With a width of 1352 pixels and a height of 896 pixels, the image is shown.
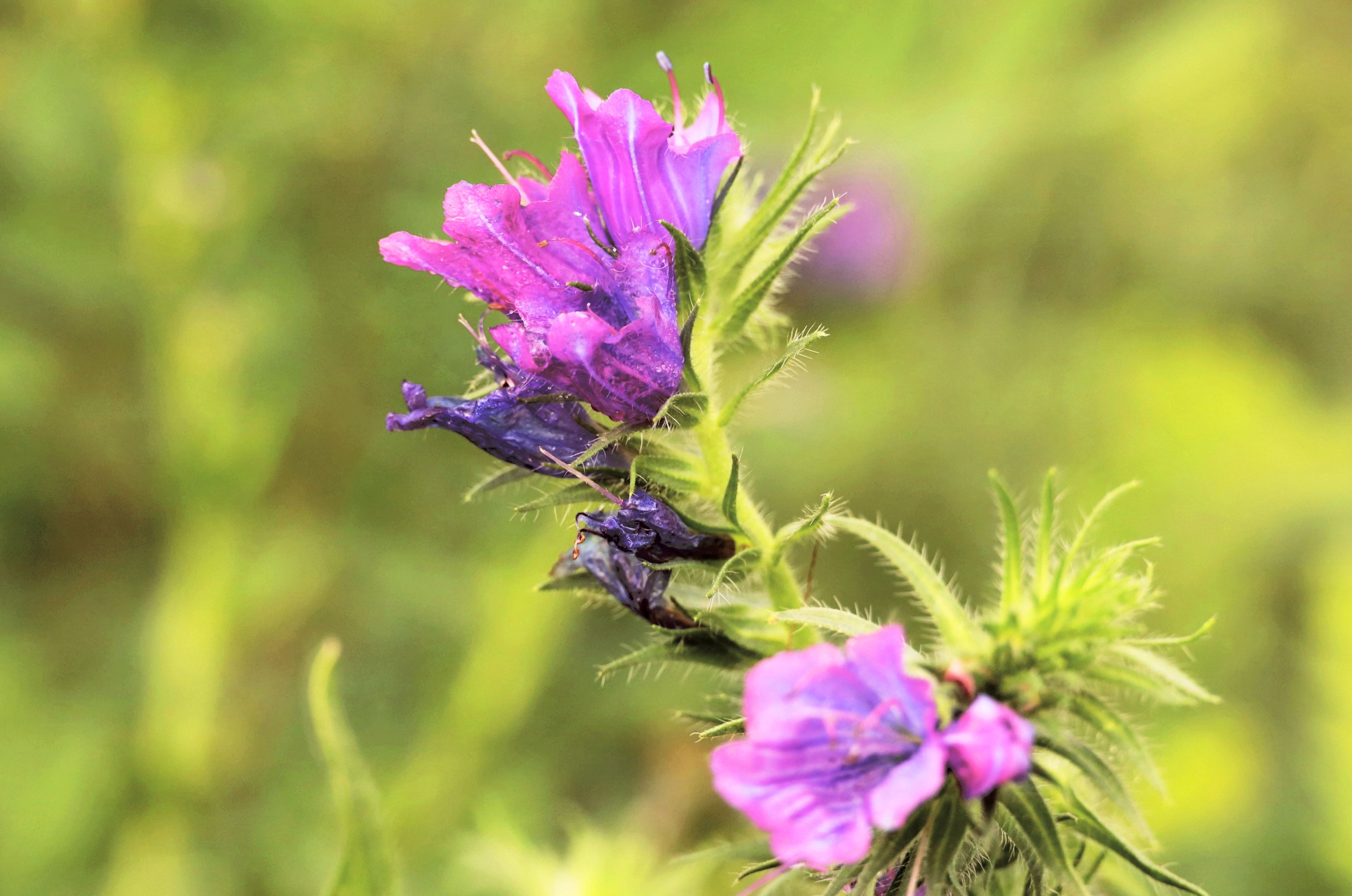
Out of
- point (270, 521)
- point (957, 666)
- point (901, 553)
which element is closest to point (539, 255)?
point (901, 553)

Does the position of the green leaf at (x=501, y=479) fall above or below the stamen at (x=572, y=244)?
below

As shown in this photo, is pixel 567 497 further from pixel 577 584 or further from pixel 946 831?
pixel 946 831

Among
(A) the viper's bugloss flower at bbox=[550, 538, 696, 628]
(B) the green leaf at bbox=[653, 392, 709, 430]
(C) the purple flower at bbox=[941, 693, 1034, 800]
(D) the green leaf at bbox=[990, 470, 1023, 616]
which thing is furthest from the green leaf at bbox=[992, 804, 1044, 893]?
(B) the green leaf at bbox=[653, 392, 709, 430]

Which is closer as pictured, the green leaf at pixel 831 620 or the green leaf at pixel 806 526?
the green leaf at pixel 831 620

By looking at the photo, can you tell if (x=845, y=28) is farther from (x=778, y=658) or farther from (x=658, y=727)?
(x=778, y=658)

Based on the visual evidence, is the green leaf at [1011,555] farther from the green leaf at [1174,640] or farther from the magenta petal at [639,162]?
the magenta petal at [639,162]

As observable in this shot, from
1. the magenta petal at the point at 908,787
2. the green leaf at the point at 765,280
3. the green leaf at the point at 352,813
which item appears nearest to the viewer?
the magenta petal at the point at 908,787

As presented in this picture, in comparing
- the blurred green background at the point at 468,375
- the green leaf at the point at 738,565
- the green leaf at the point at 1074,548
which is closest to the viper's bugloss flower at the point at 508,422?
the green leaf at the point at 738,565
